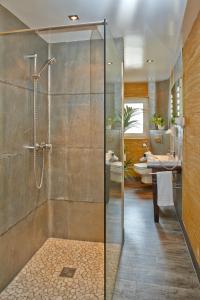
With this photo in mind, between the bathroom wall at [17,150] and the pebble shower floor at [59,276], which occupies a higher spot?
the bathroom wall at [17,150]

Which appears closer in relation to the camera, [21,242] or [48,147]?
[21,242]

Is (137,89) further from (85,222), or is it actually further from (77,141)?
(85,222)

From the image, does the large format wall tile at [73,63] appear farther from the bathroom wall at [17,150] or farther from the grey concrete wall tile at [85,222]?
the grey concrete wall tile at [85,222]

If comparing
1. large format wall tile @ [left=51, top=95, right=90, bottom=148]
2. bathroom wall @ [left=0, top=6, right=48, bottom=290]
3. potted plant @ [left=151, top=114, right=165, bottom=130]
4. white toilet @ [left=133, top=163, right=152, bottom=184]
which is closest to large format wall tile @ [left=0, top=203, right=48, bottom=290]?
bathroom wall @ [left=0, top=6, right=48, bottom=290]

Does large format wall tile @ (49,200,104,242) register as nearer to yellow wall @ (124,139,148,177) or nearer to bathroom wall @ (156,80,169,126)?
yellow wall @ (124,139,148,177)

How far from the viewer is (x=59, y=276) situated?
227 centimetres

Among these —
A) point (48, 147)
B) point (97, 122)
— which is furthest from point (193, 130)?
point (48, 147)

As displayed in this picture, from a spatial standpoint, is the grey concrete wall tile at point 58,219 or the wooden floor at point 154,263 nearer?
the wooden floor at point 154,263

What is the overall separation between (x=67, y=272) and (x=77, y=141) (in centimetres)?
132

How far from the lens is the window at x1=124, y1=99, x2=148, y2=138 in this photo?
19.9 feet

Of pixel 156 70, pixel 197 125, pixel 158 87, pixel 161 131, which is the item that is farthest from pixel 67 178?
pixel 158 87

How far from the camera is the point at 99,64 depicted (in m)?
2.71

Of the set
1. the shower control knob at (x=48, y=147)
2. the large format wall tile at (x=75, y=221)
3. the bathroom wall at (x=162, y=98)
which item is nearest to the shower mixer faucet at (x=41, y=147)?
the shower control knob at (x=48, y=147)

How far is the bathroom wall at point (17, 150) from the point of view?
2.13m
